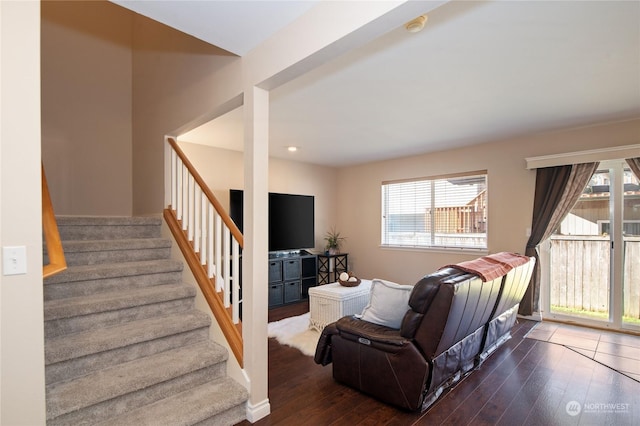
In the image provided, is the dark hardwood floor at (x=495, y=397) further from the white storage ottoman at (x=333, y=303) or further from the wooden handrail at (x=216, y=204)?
the wooden handrail at (x=216, y=204)

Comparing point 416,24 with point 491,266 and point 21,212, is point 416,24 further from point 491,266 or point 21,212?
point 21,212

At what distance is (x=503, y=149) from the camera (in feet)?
15.8

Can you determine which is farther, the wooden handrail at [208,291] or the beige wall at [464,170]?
the beige wall at [464,170]

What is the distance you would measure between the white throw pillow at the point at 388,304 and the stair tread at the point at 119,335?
1.36 meters

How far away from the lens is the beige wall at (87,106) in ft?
13.0

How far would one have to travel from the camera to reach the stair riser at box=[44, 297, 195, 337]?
2154mm

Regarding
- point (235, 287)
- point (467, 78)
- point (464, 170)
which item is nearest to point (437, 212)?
point (464, 170)

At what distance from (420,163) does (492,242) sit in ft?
5.93

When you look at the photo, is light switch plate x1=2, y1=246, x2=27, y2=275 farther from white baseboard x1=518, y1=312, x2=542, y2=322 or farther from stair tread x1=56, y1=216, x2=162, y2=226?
white baseboard x1=518, y1=312, x2=542, y2=322

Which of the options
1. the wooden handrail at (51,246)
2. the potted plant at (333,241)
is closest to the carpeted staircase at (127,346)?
the wooden handrail at (51,246)

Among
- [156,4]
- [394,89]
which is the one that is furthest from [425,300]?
[156,4]

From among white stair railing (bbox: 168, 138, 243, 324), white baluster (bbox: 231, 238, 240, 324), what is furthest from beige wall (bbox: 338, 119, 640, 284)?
white baluster (bbox: 231, 238, 240, 324)

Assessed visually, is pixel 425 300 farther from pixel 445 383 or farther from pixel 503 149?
pixel 503 149

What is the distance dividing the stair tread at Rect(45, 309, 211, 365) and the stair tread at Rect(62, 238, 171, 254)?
83 centimetres
